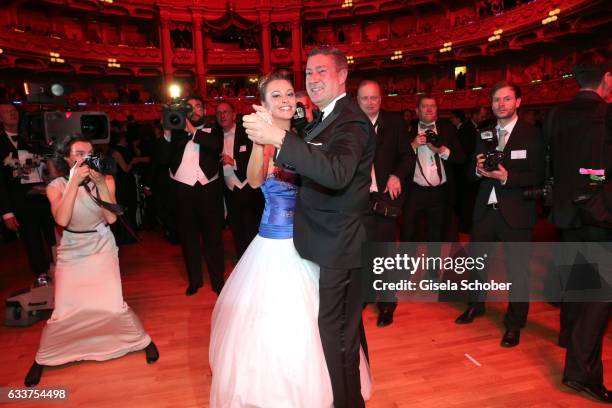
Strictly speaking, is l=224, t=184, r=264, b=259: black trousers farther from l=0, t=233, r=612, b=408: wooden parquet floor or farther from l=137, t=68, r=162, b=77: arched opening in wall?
l=137, t=68, r=162, b=77: arched opening in wall

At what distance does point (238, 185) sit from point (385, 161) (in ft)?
5.50

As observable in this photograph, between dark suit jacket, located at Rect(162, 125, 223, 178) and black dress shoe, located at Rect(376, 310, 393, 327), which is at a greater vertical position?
dark suit jacket, located at Rect(162, 125, 223, 178)

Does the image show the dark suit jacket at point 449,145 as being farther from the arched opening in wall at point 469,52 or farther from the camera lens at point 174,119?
the arched opening in wall at point 469,52

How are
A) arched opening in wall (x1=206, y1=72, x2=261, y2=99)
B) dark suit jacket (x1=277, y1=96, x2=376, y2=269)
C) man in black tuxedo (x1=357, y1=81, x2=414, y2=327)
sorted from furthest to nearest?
arched opening in wall (x1=206, y1=72, x2=261, y2=99)
man in black tuxedo (x1=357, y1=81, x2=414, y2=327)
dark suit jacket (x1=277, y1=96, x2=376, y2=269)

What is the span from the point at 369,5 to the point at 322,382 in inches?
769

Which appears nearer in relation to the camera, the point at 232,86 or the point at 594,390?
the point at 594,390

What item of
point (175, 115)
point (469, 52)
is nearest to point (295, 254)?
point (175, 115)

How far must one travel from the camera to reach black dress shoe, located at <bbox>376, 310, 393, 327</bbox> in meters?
3.34

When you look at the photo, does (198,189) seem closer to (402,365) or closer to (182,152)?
(182,152)

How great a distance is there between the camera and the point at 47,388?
258 centimetres

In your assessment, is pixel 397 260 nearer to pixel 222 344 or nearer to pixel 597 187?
pixel 597 187

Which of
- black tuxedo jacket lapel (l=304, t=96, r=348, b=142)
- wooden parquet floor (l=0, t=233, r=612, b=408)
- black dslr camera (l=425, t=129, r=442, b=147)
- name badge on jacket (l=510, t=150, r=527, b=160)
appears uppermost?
black tuxedo jacket lapel (l=304, t=96, r=348, b=142)

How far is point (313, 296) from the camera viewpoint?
1.93 metres

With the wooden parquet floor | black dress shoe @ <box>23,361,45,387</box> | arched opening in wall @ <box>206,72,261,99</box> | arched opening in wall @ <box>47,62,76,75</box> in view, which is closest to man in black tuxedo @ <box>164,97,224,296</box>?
the wooden parquet floor
